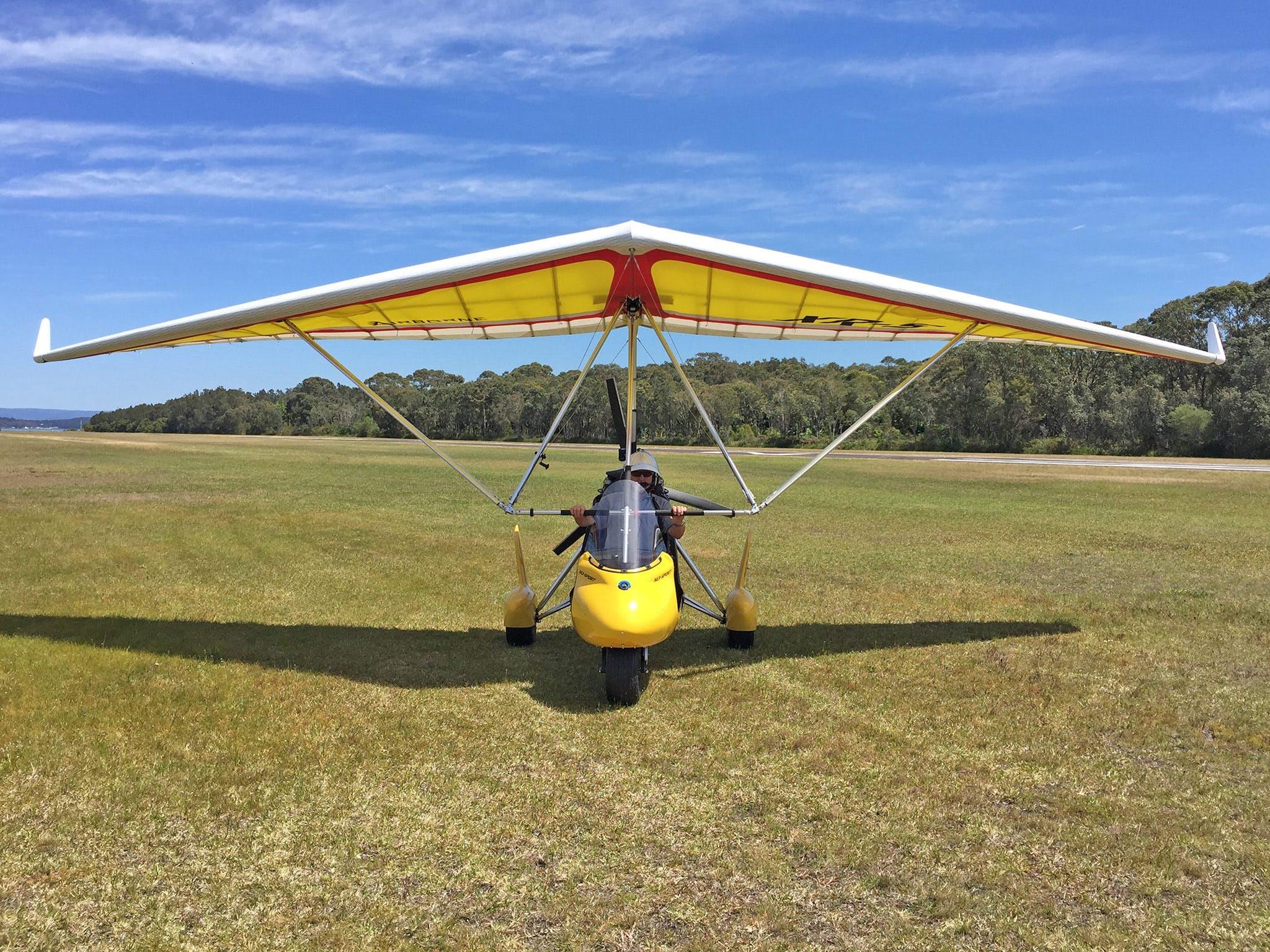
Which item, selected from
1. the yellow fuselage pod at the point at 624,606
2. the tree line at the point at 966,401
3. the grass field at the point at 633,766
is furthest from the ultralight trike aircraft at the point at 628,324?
the tree line at the point at 966,401

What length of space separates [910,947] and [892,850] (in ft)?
2.80

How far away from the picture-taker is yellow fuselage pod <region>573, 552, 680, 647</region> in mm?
6023

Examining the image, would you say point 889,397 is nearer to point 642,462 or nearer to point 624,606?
point 642,462

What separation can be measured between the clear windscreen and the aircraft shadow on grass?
4.31 ft

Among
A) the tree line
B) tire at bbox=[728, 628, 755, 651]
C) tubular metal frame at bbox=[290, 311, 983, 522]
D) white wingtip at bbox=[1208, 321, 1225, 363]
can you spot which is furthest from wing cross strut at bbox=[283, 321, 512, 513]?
the tree line

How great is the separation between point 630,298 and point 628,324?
349mm

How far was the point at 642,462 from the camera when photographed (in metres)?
7.95

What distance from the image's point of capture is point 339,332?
1045cm

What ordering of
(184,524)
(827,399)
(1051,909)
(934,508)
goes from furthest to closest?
(827,399) < (934,508) < (184,524) < (1051,909)

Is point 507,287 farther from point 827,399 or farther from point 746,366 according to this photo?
point 746,366

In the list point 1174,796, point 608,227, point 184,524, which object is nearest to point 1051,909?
point 1174,796

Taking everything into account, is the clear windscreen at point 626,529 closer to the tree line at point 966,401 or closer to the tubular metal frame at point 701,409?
the tubular metal frame at point 701,409

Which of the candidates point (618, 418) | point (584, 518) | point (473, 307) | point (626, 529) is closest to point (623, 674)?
point (626, 529)

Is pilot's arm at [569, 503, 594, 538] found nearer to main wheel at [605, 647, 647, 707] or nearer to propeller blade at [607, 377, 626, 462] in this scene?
main wheel at [605, 647, 647, 707]
